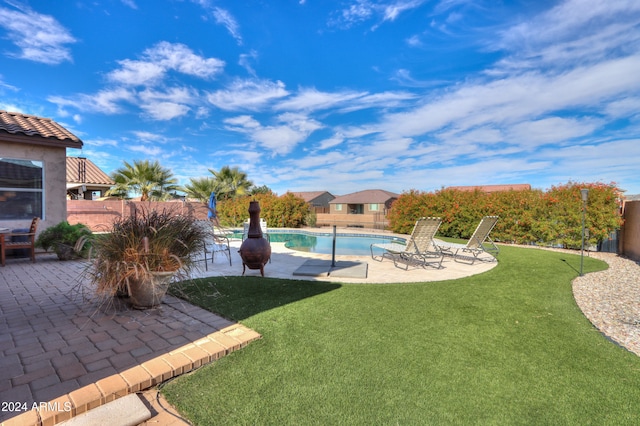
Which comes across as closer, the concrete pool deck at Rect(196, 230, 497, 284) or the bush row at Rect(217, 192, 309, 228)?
the concrete pool deck at Rect(196, 230, 497, 284)

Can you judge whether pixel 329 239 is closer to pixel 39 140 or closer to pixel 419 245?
pixel 419 245

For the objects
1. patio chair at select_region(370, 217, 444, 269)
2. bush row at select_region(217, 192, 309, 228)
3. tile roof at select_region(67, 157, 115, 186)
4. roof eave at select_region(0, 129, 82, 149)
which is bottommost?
patio chair at select_region(370, 217, 444, 269)

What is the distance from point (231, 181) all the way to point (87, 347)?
24376 millimetres

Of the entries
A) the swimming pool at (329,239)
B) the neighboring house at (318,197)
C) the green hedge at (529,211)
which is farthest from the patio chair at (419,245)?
the neighboring house at (318,197)

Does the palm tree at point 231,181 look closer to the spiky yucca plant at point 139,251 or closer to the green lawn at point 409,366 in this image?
the spiky yucca plant at point 139,251

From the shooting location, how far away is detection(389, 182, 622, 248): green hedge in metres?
9.94

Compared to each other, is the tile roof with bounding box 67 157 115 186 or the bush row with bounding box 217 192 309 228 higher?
the tile roof with bounding box 67 157 115 186

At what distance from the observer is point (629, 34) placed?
8938 mm

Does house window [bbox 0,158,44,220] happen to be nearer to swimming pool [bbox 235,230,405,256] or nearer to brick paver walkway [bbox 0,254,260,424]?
brick paver walkway [bbox 0,254,260,424]

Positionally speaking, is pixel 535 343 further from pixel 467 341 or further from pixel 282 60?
pixel 282 60

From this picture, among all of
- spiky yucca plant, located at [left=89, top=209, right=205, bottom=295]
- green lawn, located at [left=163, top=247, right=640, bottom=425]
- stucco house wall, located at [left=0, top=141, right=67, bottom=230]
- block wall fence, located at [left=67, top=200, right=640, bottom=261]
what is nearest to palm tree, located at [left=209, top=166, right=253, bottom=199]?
block wall fence, located at [left=67, top=200, right=640, bottom=261]

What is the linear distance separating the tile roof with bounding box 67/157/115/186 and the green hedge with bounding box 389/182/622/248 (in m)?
18.3

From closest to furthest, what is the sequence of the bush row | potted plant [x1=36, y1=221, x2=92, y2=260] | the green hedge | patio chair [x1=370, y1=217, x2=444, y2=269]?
patio chair [x1=370, y1=217, x2=444, y2=269] < potted plant [x1=36, y1=221, x2=92, y2=260] < the green hedge < the bush row

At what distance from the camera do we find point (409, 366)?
2414mm
